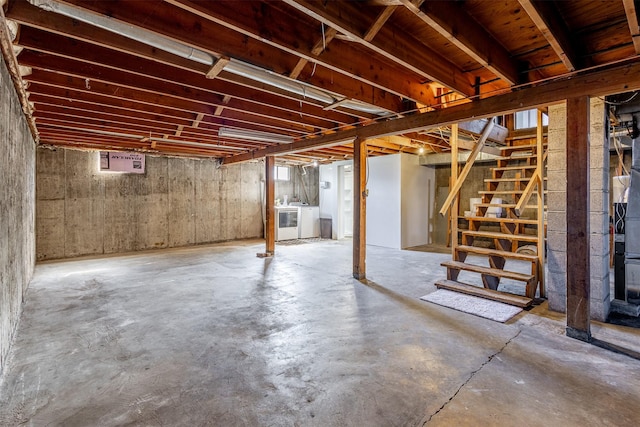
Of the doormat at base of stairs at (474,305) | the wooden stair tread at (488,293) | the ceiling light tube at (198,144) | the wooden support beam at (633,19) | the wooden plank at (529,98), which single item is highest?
the ceiling light tube at (198,144)

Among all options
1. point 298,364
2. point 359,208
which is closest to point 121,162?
point 359,208

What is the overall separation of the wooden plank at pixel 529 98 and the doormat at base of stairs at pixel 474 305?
6.56 feet

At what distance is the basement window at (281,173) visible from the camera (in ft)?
31.5

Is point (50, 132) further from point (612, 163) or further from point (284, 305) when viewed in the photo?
point (612, 163)

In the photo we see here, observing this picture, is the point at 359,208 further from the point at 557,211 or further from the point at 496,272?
the point at 557,211

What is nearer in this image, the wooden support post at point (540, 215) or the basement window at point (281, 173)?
the wooden support post at point (540, 215)

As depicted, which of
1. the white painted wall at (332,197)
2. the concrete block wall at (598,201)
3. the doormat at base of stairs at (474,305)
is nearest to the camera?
the concrete block wall at (598,201)

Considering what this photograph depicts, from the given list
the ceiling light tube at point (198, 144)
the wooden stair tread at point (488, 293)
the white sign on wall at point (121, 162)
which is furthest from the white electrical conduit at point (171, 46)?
the white sign on wall at point (121, 162)

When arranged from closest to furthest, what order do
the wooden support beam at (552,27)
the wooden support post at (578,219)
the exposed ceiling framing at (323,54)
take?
the wooden support beam at (552,27) → the exposed ceiling framing at (323,54) → the wooden support post at (578,219)

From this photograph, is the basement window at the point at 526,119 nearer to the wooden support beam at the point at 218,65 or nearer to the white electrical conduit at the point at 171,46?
the white electrical conduit at the point at 171,46

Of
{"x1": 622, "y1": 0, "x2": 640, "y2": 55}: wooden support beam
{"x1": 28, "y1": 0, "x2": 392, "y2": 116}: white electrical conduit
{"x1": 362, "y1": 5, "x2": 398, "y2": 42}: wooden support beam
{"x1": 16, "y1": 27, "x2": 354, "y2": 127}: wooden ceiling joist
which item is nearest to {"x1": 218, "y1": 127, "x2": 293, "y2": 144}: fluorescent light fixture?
{"x1": 16, "y1": 27, "x2": 354, "y2": 127}: wooden ceiling joist

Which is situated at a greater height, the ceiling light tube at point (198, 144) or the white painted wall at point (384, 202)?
the ceiling light tube at point (198, 144)

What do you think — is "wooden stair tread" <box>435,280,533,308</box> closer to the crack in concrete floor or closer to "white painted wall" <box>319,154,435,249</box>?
the crack in concrete floor

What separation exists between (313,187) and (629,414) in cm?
918
